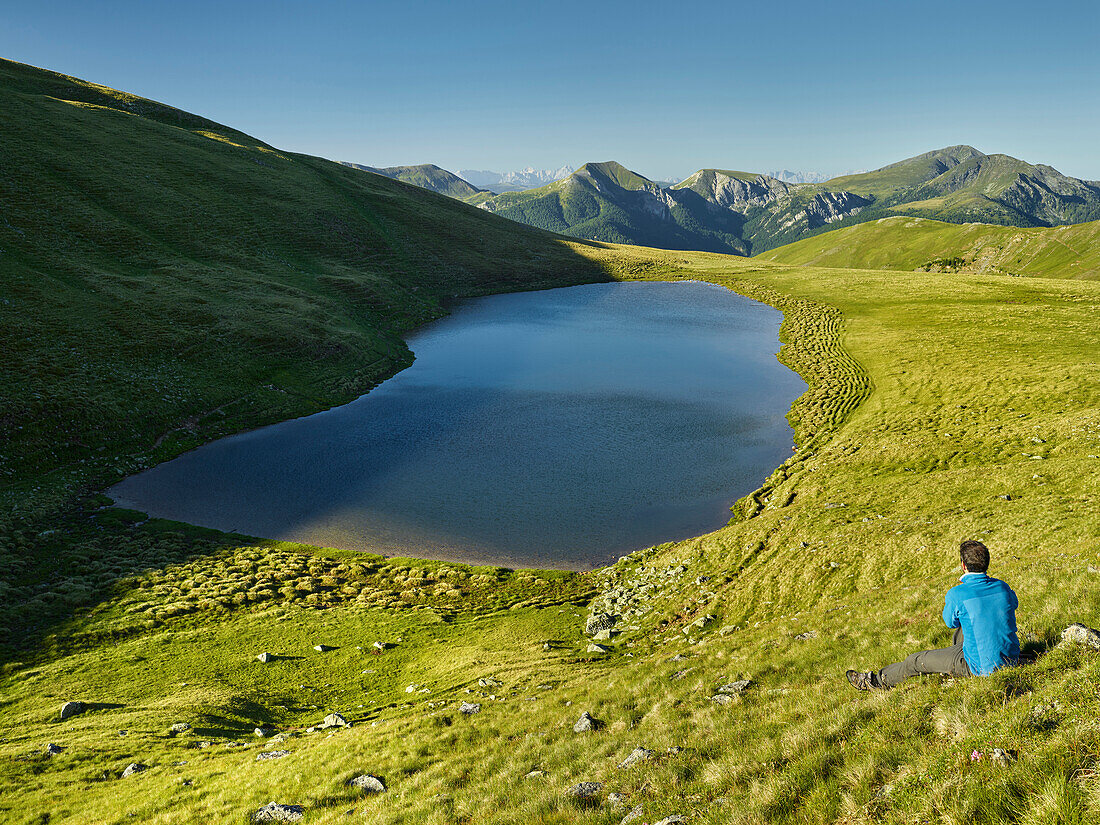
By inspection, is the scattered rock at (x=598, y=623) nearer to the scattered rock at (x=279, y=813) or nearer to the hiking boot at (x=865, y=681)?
the hiking boot at (x=865, y=681)

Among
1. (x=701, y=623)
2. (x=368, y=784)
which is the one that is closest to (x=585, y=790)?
(x=368, y=784)

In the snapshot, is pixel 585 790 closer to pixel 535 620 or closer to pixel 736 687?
pixel 736 687

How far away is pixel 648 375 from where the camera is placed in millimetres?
Answer: 80625

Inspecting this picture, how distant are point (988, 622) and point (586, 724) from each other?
11056 millimetres

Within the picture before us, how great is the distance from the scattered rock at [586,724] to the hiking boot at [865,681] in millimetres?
7439

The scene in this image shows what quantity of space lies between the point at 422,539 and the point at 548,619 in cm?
1412

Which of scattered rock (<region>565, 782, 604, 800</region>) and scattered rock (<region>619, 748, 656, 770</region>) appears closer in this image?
scattered rock (<region>565, 782, 604, 800</region>)

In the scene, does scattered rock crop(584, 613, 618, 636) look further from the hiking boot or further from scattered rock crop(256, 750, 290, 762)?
the hiking boot

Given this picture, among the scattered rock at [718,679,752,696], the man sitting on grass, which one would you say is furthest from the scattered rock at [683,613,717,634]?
the man sitting on grass

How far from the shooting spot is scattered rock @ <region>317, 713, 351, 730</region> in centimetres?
2233

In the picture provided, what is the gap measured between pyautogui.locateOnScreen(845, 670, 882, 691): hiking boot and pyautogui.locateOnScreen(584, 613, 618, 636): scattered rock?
1636cm

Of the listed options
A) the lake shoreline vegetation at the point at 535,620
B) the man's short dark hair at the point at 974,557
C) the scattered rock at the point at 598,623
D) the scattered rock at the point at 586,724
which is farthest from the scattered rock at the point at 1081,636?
the scattered rock at the point at 598,623

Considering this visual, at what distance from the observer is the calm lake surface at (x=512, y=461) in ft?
138

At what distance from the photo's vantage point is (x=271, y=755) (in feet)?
62.6
